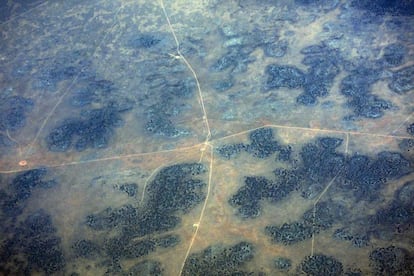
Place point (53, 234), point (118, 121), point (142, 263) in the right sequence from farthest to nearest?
point (118, 121) → point (53, 234) → point (142, 263)

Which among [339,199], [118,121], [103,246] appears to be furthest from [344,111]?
[103,246]

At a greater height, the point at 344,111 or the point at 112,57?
the point at 112,57

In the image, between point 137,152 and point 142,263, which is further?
point 137,152

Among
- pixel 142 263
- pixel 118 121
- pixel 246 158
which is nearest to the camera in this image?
pixel 142 263

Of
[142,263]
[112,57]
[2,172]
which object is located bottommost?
[142,263]

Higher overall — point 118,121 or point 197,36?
point 197,36

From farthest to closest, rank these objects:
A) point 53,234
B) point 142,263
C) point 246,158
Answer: point 246,158 < point 53,234 < point 142,263

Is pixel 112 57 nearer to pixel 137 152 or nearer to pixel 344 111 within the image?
pixel 137 152

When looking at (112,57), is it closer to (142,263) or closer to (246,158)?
(246,158)

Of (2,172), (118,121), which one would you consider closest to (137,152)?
(118,121)
